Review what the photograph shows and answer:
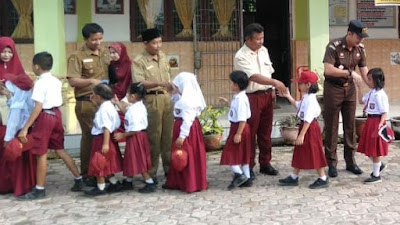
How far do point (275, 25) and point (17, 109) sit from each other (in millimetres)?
7607

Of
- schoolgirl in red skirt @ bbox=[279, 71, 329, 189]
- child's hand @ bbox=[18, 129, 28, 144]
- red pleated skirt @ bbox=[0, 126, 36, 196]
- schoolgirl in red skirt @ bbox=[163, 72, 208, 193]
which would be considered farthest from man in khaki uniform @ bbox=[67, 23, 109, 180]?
schoolgirl in red skirt @ bbox=[279, 71, 329, 189]

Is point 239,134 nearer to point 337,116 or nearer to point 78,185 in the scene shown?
point 337,116

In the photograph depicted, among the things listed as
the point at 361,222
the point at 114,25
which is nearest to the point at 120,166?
the point at 361,222

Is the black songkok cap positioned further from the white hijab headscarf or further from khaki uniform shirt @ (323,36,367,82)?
khaki uniform shirt @ (323,36,367,82)

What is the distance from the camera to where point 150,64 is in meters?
6.29

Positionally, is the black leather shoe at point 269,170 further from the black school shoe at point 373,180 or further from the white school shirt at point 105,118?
the white school shirt at point 105,118

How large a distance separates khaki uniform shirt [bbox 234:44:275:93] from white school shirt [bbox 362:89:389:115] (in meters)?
1.13

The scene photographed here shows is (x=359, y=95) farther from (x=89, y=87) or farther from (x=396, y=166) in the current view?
(x=89, y=87)

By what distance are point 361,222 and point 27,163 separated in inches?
136

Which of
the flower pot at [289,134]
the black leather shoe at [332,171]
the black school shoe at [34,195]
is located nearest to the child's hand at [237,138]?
the black leather shoe at [332,171]

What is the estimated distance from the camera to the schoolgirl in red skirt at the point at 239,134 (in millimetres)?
6137

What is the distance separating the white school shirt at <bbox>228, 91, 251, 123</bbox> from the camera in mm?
6137

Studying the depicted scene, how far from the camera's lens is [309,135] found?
6168 millimetres

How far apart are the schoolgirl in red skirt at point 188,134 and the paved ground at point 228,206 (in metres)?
0.15
